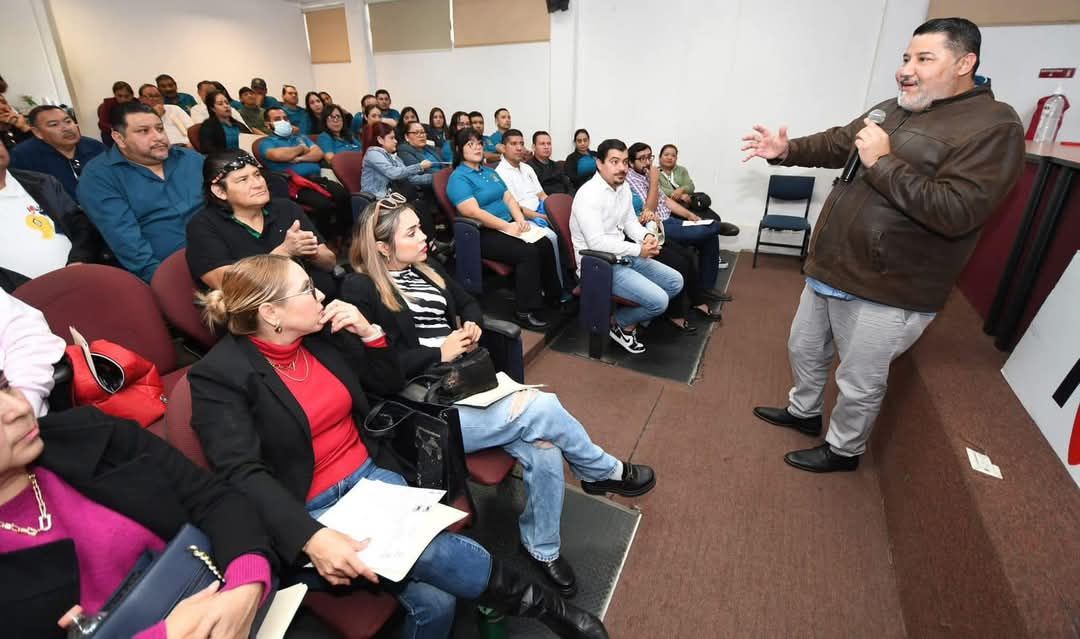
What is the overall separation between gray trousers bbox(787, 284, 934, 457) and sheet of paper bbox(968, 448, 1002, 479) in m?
0.46

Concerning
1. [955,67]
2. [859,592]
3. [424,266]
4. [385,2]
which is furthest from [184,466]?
[385,2]

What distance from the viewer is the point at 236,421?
1.15 meters

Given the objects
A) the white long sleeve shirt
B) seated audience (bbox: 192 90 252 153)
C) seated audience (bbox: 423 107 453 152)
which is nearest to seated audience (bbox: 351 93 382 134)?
seated audience (bbox: 423 107 453 152)

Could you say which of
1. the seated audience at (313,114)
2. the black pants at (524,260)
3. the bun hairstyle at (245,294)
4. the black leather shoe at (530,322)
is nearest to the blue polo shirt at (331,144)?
the seated audience at (313,114)

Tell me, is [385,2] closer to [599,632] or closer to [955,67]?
[955,67]

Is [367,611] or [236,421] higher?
[236,421]

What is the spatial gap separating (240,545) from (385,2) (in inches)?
321

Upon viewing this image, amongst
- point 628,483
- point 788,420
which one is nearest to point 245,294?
point 628,483

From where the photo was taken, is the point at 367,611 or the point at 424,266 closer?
the point at 367,611

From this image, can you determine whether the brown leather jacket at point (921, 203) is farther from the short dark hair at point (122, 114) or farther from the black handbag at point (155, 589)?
the short dark hair at point (122, 114)

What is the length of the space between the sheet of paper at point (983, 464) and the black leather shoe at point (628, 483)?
1005mm

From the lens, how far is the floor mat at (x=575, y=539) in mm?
1521

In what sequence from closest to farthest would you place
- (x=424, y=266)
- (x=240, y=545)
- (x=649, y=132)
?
(x=240, y=545)
(x=424, y=266)
(x=649, y=132)

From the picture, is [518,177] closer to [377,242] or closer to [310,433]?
[377,242]
